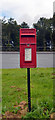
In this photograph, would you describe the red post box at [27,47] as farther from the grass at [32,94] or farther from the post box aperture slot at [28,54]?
the grass at [32,94]

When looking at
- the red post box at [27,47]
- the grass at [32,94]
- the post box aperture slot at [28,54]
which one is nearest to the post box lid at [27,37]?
the red post box at [27,47]

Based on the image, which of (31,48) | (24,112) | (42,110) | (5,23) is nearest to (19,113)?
(24,112)

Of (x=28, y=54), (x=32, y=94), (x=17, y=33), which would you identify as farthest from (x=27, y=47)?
(x=17, y=33)

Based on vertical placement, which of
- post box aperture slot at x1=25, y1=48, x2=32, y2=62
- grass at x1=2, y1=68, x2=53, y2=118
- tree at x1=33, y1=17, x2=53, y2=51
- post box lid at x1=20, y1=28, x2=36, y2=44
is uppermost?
tree at x1=33, y1=17, x2=53, y2=51

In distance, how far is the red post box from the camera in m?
3.04

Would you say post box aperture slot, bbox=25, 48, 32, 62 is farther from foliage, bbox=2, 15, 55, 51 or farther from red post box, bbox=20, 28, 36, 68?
foliage, bbox=2, 15, 55, 51

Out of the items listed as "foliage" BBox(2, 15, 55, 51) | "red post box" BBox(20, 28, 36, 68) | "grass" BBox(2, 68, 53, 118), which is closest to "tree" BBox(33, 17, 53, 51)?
"foliage" BBox(2, 15, 55, 51)

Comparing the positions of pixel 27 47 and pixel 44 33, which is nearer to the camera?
pixel 27 47

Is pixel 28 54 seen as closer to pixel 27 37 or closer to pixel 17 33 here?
pixel 27 37

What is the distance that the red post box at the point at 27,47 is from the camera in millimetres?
3039

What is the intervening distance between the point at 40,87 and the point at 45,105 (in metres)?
1.33

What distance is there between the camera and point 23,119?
2990mm

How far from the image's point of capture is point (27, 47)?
3049mm

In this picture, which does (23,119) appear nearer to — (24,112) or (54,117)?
(24,112)
